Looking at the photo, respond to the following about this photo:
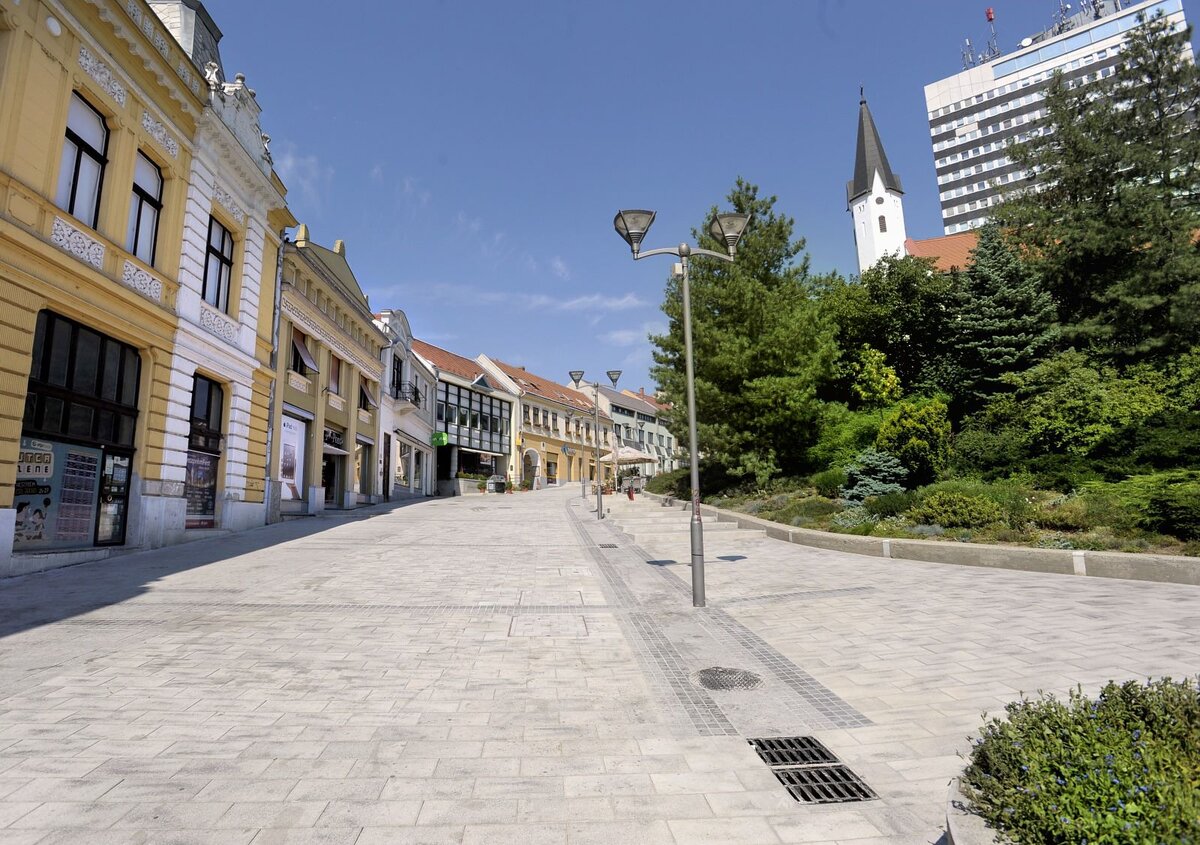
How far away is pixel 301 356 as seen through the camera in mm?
22172

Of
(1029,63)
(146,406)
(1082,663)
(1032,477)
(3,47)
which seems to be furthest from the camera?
(1029,63)

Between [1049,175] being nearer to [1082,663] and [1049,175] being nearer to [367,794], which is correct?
[1082,663]

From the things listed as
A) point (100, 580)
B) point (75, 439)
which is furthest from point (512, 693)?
point (75, 439)

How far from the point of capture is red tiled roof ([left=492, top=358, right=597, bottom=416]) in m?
55.6

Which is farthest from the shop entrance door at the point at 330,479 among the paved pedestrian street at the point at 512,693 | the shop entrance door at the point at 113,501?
the paved pedestrian street at the point at 512,693

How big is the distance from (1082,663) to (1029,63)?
12104 cm

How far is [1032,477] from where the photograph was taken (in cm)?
1399

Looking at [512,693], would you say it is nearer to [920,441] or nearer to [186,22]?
[920,441]

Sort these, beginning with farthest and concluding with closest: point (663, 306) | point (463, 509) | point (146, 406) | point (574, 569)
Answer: point (463, 509)
point (663, 306)
point (146, 406)
point (574, 569)

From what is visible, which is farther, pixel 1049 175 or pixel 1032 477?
pixel 1049 175

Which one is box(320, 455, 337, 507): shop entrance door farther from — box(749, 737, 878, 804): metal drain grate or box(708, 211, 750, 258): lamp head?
box(749, 737, 878, 804): metal drain grate

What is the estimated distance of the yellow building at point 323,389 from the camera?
68.2 ft

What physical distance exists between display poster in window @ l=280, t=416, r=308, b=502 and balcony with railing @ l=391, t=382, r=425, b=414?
11511mm

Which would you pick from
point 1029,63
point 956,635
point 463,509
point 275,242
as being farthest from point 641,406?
point 1029,63
